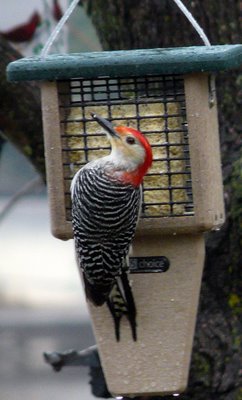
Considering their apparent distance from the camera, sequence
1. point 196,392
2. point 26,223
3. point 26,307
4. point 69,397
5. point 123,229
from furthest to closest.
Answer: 1. point 26,223
2. point 26,307
3. point 69,397
4. point 196,392
5. point 123,229

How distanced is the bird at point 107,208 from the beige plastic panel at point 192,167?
0.12 metres

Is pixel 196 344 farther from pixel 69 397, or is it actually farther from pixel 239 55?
pixel 69 397

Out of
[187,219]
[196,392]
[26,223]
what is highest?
[187,219]

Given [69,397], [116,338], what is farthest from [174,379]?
[69,397]

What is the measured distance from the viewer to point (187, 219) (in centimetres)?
396

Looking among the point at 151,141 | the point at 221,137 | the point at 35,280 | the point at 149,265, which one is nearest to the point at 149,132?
the point at 151,141

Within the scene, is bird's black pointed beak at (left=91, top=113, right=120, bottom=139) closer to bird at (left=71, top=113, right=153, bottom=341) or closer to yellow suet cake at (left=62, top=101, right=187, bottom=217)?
bird at (left=71, top=113, right=153, bottom=341)

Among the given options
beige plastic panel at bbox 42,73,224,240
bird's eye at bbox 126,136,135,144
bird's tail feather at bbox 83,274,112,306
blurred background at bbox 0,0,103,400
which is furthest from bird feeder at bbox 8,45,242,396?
blurred background at bbox 0,0,103,400

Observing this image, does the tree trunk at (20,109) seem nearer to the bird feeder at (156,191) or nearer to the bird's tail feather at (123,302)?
the bird feeder at (156,191)

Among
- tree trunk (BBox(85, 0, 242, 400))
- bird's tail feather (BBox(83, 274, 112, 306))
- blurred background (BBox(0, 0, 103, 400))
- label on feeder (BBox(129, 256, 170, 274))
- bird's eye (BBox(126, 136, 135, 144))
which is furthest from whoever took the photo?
blurred background (BBox(0, 0, 103, 400))

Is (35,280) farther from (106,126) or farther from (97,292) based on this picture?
(106,126)

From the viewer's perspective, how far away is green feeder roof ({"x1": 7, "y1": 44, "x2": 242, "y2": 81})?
3.83 metres

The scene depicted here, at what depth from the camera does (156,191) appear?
4.12 meters

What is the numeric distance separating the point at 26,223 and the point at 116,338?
1710 cm
